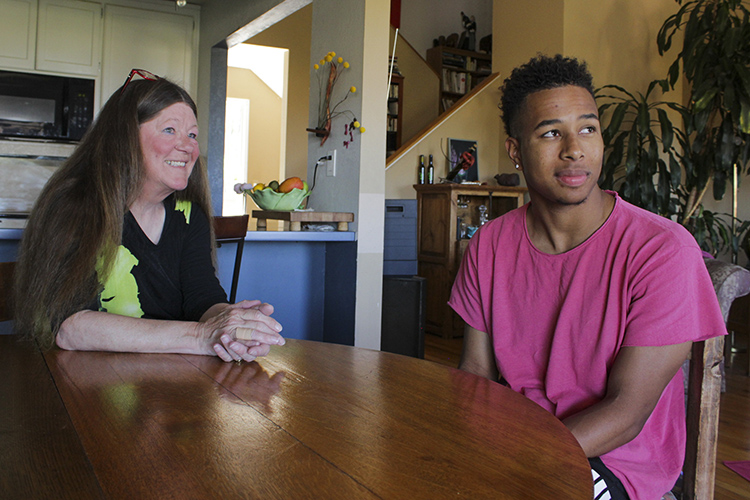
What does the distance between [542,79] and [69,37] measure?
4.27m

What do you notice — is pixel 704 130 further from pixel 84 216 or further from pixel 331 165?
pixel 84 216

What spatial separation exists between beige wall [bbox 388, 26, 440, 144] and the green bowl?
4.37 meters

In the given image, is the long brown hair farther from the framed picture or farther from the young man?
the framed picture

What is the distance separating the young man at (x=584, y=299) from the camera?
100 cm

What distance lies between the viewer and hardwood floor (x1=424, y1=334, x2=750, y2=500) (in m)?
2.27

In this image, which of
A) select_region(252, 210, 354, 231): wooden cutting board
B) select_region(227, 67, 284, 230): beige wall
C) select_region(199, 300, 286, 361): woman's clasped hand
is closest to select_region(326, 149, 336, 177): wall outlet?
select_region(252, 210, 354, 231): wooden cutting board

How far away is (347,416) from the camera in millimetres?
799

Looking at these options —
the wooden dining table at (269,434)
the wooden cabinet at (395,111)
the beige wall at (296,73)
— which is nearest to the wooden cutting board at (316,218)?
the wooden dining table at (269,434)

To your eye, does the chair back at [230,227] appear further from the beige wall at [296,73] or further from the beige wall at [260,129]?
the beige wall at [260,129]

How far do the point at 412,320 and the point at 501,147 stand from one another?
332cm

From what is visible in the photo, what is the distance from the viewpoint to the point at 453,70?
7.48m

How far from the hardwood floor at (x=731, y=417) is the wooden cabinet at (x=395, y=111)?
8.78 ft

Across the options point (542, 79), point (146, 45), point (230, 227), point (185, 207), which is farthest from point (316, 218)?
point (146, 45)

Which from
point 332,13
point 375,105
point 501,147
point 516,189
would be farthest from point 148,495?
point 501,147
